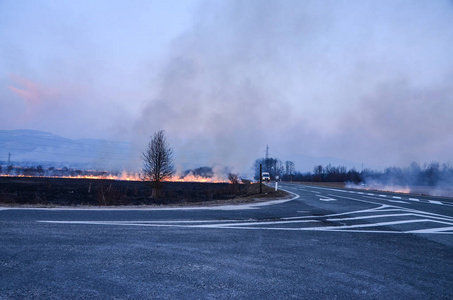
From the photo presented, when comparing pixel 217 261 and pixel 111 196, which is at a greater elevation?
pixel 217 261

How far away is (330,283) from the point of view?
411 cm

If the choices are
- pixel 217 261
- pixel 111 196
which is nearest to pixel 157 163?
pixel 111 196

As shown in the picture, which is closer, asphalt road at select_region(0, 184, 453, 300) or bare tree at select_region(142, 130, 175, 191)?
asphalt road at select_region(0, 184, 453, 300)

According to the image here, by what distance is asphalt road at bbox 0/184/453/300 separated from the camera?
12.4ft

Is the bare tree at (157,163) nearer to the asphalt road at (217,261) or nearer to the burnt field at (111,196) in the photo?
the burnt field at (111,196)

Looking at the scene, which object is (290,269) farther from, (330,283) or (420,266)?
(420,266)

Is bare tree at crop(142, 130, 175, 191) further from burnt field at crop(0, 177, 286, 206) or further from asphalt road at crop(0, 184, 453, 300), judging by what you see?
asphalt road at crop(0, 184, 453, 300)

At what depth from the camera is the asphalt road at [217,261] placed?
12.4 ft

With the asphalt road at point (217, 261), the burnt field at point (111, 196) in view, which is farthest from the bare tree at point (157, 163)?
the asphalt road at point (217, 261)

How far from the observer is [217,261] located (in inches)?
197

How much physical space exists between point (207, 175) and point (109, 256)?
2856 inches

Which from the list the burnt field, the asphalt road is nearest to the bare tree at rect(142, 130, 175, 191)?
the burnt field

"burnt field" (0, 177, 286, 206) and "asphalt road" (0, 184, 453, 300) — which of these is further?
"burnt field" (0, 177, 286, 206)

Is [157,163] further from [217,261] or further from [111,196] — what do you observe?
[217,261]
